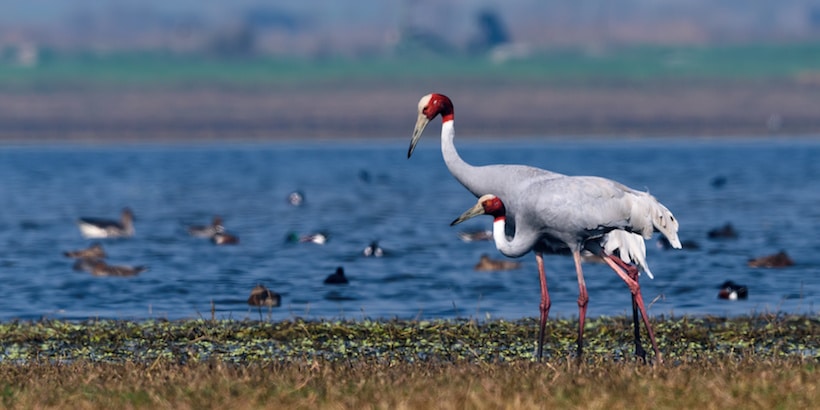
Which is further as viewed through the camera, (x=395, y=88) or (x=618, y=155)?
(x=395, y=88)

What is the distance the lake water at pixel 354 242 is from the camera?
67.8ft

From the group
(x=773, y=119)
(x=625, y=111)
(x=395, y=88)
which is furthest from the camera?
(x=395, y=88)

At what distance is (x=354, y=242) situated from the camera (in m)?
31.5

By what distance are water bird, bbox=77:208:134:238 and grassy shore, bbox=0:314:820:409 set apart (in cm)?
1438

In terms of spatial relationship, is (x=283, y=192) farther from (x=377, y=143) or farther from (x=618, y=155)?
(x=377, y=143)

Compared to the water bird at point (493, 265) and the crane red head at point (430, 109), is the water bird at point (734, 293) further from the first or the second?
the crane red head at point (430, 109)

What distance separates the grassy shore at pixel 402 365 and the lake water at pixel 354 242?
4.05 ft

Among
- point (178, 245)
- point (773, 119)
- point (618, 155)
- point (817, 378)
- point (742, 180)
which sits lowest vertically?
point (817, 378)

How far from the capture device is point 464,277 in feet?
79.7

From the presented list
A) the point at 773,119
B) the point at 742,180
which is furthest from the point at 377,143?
the point at 742,180

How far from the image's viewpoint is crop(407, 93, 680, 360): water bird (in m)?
13.5

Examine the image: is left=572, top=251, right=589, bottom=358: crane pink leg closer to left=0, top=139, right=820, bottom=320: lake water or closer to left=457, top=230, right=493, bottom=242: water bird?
left=0, top=139, right=820, bottom=320: lake water

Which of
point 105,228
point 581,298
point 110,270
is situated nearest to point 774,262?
point 110,270

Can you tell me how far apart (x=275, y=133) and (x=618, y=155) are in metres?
35.8
